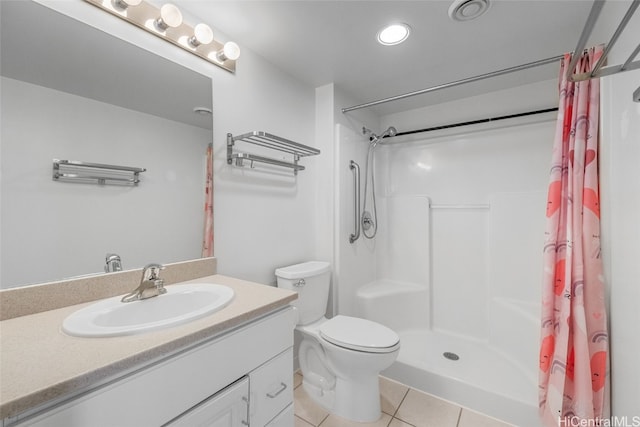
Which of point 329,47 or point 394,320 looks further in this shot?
point 394,320

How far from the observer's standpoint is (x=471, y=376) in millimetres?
1706

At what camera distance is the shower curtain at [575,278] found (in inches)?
45.6

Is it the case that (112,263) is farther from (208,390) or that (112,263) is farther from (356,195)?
(356,195)

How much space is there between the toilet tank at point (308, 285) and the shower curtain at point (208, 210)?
19.6 inches

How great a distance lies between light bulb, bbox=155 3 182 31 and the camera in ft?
3.78

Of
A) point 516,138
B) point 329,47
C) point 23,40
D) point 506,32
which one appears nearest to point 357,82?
point 329,47

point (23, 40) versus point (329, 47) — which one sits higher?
point (329, 47)

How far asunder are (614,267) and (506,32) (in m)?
1.35

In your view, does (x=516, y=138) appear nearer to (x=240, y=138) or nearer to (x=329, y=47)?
(x=329, y=47)

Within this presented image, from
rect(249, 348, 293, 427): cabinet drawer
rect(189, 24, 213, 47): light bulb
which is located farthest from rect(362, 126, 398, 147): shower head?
rect(249, 348, 293, 427): cabinet drawer

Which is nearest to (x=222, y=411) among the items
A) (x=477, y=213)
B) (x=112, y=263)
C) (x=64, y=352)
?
(x=64, y=352)

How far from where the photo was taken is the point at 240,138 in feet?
4.89

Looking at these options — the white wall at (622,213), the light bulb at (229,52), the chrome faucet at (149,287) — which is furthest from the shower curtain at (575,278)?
the chrome faucet at (149,287)

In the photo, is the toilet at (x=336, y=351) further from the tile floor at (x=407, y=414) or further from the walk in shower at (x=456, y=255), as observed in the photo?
the walk in shower at (x=456, y=255)
